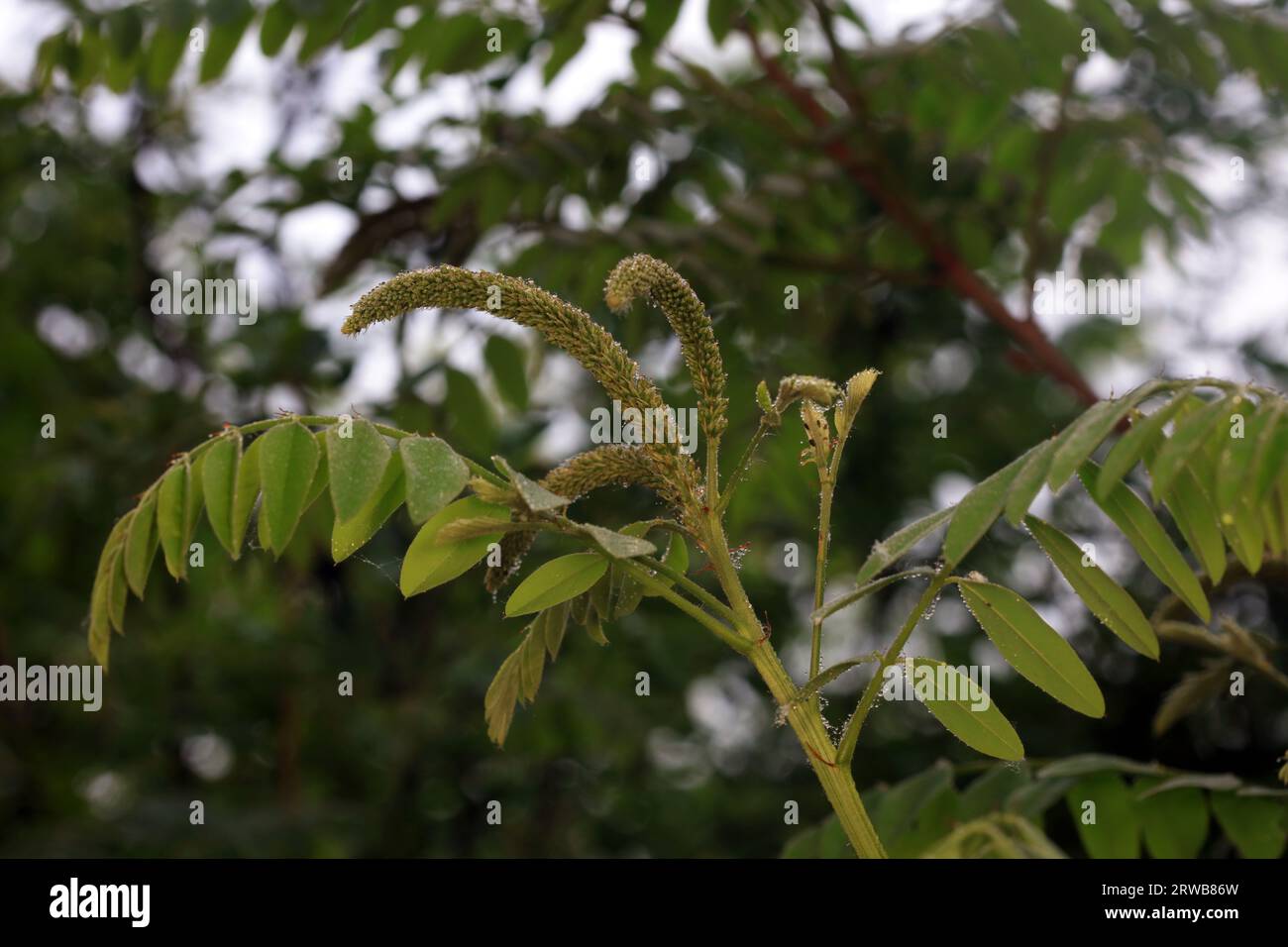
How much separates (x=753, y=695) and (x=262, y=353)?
2.74 metres

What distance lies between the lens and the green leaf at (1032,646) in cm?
134

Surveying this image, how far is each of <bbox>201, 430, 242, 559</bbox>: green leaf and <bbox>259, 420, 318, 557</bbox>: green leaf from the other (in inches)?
2.0

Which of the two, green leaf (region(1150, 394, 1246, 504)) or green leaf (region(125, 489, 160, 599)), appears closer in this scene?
green leaf (region(1150, 394, 1246, 504))

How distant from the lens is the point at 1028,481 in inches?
50.1

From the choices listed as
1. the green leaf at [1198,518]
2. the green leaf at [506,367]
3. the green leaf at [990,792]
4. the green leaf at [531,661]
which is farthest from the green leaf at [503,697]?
the green leaf at [506,367]

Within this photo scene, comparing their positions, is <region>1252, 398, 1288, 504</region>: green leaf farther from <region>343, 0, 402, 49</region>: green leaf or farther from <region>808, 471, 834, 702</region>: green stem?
<region>343, 0, 402, 49</region>: green leaf

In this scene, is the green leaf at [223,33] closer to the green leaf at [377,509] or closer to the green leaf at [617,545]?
the green leaf at [377,509]

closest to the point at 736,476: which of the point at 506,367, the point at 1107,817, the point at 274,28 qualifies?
the point at 1107,817

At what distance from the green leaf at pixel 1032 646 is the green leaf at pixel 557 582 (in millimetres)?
372

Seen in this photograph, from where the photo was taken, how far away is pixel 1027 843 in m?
1.76

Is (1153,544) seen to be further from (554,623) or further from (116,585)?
(116,585)

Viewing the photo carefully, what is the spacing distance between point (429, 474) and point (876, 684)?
46cm

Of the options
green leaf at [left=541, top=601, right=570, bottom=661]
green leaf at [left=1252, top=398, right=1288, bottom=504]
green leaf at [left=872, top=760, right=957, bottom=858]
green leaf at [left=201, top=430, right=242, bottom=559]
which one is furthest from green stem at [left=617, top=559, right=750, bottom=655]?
green leaf at [left=872, top=760, right=957, bottom=858]

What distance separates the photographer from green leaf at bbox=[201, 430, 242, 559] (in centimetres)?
141
